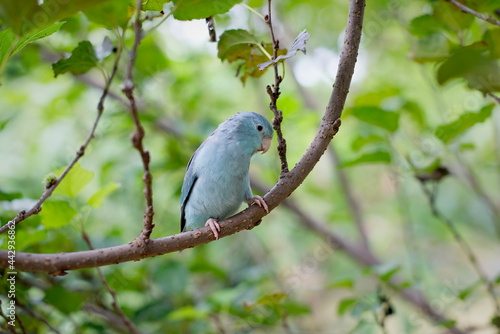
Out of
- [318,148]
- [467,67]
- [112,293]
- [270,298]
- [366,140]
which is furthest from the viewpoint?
[366,140]

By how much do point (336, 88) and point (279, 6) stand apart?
7.72 ft

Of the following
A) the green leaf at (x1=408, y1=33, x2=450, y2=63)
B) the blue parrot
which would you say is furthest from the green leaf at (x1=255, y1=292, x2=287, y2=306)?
the green leaf at (x1=408, y1=33, x2=450, y2=63)

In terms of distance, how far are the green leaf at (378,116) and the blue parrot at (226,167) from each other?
43cm

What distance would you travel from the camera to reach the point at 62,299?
1.85 metres

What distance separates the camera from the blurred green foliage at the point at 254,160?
1.63m

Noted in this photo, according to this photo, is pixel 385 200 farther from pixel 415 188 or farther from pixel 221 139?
pixel 221 139

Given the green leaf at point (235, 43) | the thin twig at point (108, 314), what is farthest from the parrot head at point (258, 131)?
the thin twig at point (108, 314)

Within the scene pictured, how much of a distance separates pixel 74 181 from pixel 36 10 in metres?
0.82

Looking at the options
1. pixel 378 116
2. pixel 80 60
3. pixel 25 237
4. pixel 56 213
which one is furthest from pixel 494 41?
pixel 25 237

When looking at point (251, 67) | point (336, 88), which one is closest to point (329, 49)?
point (251, 67)

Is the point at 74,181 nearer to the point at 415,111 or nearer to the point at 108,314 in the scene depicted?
the point at 108,314

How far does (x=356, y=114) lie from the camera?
2010 millimetres

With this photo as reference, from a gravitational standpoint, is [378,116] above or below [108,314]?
above

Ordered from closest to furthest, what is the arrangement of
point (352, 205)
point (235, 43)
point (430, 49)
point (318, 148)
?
1. point (318, 148)
2. point (235, 43)
3. point (430, 49)
4. point (352, 205)
